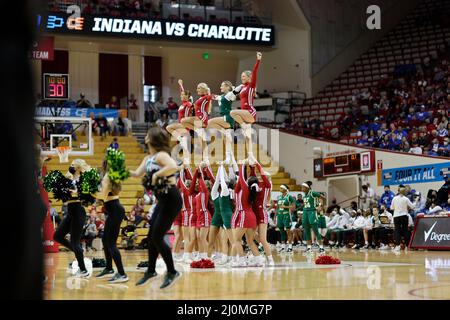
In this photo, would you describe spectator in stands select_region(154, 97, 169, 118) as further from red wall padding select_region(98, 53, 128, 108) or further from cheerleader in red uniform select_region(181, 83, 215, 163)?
cheerleader in red uniform select_region(181, 83, 215, 163)

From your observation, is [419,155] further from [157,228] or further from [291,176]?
[157,228]

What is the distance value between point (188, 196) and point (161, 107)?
66.7 ft

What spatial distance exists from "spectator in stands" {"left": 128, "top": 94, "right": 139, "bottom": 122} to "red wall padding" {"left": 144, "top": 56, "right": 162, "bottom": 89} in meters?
1.72

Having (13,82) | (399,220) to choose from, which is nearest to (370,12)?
(399,220)

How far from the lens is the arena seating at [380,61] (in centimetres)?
3103

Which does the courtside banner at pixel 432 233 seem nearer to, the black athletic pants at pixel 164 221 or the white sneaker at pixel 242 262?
the white sneaker at pixel 242 262

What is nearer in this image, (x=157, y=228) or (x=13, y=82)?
(x=13, y=82)

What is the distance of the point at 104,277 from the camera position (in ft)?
31.4

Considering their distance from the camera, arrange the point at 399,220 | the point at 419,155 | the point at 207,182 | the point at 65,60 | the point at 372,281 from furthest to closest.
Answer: the point at 65,60 → the point at 419,155 → the point at 399,220 → the point at 207,182 → the point at 372,281

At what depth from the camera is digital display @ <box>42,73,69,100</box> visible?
63.7 ft

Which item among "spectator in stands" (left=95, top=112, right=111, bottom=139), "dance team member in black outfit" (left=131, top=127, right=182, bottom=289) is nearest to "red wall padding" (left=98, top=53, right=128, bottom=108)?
"spectator in stands" (left=95, top=112, right=111, bottom=139)

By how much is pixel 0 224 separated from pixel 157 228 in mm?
6131

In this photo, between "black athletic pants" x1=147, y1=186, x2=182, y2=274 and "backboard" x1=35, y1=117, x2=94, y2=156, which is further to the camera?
"backboard" x1=35, y1=117, x2=94, y2=156

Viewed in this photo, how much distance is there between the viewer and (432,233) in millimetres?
18922
